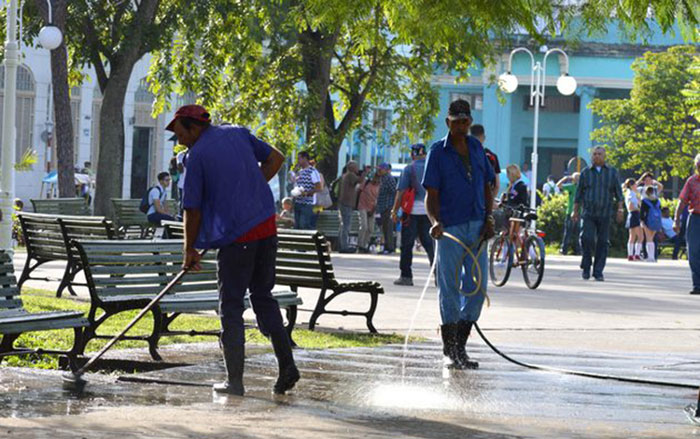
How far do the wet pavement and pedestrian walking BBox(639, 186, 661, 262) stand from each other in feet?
71.2

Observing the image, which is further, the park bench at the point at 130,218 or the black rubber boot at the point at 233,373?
the park bench at the point at 130,218

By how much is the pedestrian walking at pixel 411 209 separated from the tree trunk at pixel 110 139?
8.03 meters

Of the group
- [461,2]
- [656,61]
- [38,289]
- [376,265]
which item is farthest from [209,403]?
[656,61]

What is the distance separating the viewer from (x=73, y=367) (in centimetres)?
953

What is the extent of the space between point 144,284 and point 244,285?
2531mm

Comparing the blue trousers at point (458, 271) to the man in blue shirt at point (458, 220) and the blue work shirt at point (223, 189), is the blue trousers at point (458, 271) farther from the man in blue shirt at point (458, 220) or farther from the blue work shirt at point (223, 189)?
the blue work shirt at point (223, 189)

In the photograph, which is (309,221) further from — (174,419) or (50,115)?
(50,115)

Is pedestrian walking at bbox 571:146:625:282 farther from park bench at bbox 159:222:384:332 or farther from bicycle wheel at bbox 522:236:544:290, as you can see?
park bench at bbox 159:222:384:332

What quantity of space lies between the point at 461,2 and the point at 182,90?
67.4 feet

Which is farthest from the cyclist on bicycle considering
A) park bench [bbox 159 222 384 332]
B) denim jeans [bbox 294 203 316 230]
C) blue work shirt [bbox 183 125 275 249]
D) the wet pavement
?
blue work shirt [bbox 183 125 275 249]

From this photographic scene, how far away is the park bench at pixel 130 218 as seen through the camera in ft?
88.0

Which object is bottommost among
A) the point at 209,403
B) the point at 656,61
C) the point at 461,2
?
the point at 209,403

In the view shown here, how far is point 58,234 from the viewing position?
16.0 meters

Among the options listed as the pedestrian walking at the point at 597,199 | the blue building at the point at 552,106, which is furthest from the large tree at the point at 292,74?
the blue building at the point at 552,106
